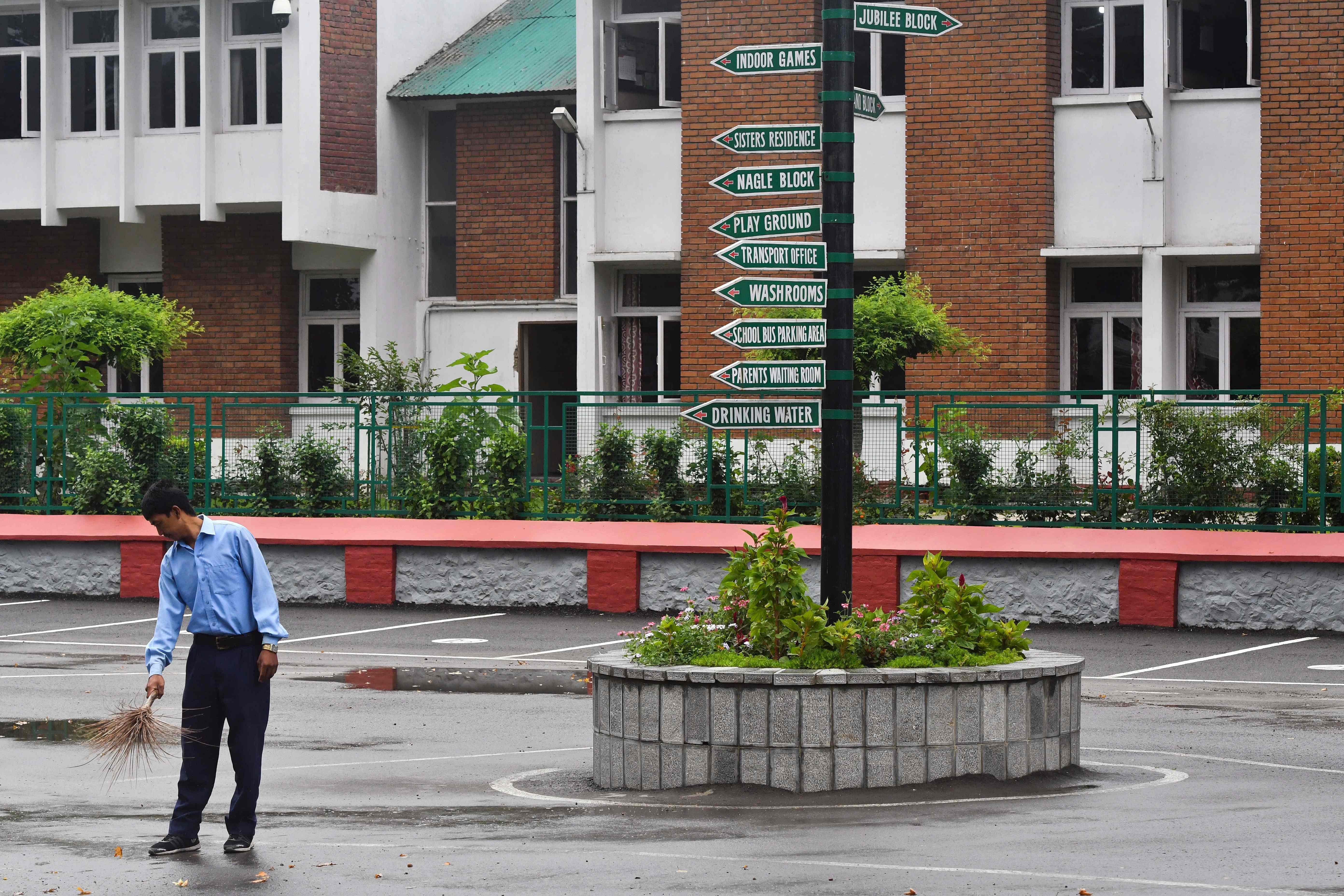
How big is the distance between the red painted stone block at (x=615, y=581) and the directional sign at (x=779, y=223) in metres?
9.54

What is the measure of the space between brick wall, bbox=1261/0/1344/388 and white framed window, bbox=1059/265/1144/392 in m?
1.77

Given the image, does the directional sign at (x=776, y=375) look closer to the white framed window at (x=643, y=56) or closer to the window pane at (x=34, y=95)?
the white framed window at (x=643, y=56)

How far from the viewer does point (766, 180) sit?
10281mm

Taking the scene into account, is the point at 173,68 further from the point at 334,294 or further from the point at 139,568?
the point at 139,568

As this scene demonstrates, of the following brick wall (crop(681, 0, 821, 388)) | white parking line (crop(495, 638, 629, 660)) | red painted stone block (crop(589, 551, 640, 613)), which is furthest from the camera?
brick wall (crop(681, 0, 821, 388))

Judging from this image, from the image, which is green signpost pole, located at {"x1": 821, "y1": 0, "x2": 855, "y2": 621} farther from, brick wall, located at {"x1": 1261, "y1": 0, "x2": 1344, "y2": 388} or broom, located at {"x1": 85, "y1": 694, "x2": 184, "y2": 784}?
brick wall, located at {"x1": 1261, "y1": 0, "x2": 1344, "y2": 388}

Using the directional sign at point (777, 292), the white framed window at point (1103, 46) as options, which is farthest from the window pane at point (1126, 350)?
the directional sign at point (777, 292)

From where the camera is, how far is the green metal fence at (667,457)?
727 inches

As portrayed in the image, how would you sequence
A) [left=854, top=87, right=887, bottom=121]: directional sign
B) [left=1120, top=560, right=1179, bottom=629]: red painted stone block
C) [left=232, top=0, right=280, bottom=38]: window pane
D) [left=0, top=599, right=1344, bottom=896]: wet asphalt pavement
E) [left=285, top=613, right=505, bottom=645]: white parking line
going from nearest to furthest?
[left=0, top=599, right=1344, bottom=896]: wet asphalt pavement < [left=854, top=87, right=887, bottom=121]: directional sign < [left=285, top=613, right=505, bottom=645]: white parking line < [left=1120, top=560, right=1179, bottom=629]: red painted stone block < [left=232, top=0, right=280, bottom=38]: window pane

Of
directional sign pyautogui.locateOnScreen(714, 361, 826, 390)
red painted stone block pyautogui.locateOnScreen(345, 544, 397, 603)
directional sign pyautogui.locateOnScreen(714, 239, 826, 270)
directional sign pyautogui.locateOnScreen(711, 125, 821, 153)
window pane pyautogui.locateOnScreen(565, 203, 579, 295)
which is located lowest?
red painted stone block pyautogui.locateOnScreen(345, 544, 397, 603)

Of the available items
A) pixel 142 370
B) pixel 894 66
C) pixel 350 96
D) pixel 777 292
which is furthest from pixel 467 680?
pixel 142 370

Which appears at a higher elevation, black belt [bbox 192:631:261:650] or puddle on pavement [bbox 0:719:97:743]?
black belt [bbox 192:631:261:650]

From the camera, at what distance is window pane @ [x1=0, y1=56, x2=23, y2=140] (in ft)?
97.6

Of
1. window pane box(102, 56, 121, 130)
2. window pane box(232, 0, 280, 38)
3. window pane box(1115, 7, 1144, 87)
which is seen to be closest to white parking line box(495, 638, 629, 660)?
window pane box(1115, 7, 1144, 87)
